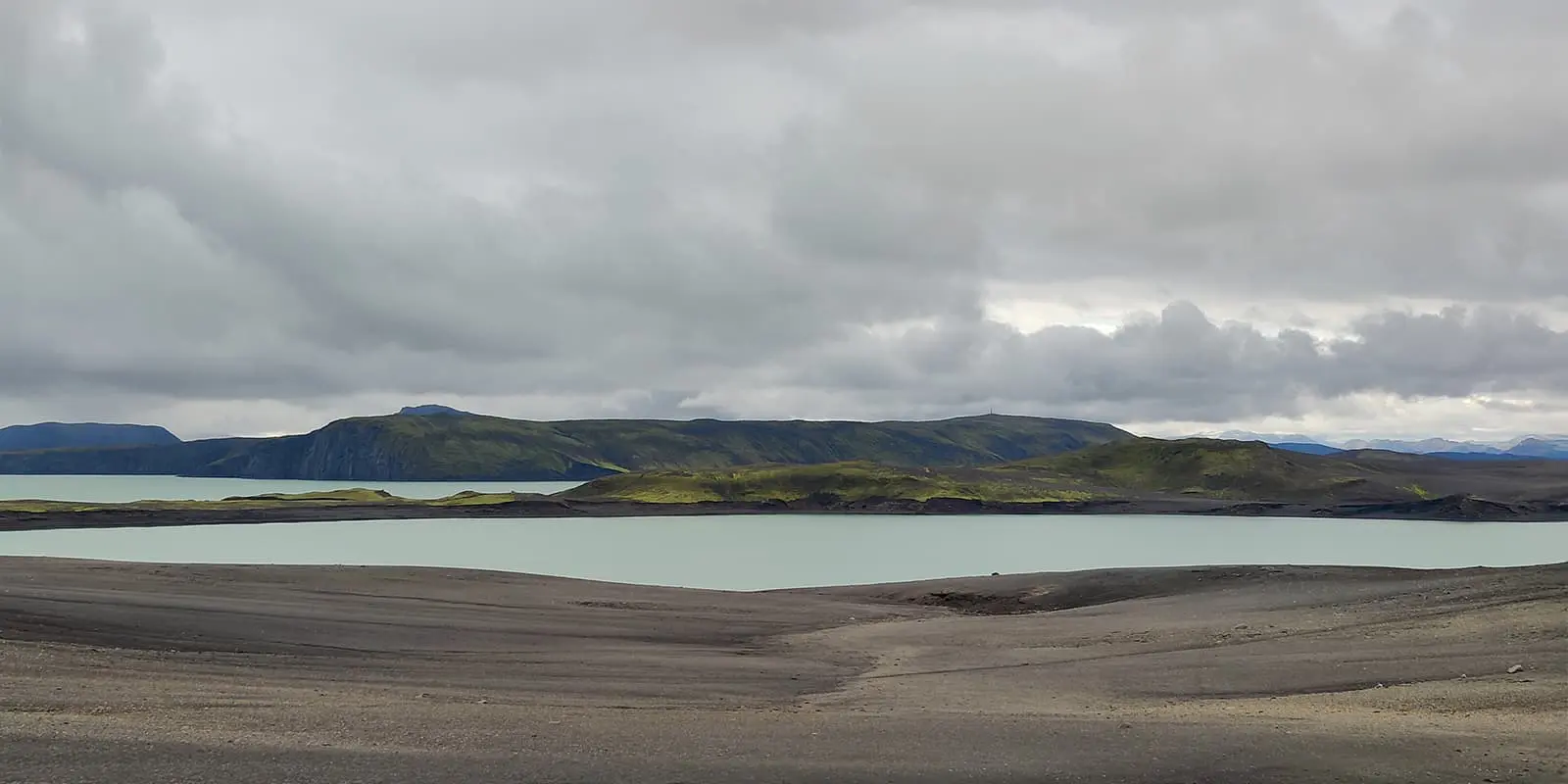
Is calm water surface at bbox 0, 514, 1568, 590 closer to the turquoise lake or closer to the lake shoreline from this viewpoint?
the turquoise lake

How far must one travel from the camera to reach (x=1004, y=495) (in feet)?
531

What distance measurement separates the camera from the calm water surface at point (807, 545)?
234 feet

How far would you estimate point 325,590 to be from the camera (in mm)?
38719

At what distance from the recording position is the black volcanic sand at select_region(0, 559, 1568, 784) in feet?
44.0

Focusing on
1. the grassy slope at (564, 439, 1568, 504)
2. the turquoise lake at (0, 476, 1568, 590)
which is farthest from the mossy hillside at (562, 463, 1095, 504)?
the turquoise lake at (0, 476, 1568, 590)

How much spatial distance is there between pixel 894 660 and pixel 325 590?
71.9 feet

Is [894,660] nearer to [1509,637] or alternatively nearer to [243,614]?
[1509,637]

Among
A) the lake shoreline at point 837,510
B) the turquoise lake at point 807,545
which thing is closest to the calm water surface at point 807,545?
the turquoise lake at point 807,545

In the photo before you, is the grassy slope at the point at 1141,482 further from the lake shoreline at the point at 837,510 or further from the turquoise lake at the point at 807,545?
the turquoise lake at the point at 807,545

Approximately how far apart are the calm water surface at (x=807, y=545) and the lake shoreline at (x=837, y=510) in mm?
9512

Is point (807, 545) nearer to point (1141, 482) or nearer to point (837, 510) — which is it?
point (837, 510)

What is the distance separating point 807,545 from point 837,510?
63.2m

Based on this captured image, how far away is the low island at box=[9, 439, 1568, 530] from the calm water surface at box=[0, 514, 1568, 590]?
14.4 meters

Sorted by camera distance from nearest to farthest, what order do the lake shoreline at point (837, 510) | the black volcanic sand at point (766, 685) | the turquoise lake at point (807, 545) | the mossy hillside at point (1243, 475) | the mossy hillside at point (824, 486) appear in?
the black volcanic sand at point (766, 685) → the turquoise lake at point (807, 545) → the lake shoreline at point (837, 510) → the mossy hillside at point (824, 486) → the mossy hillside at point (1243, 475)
